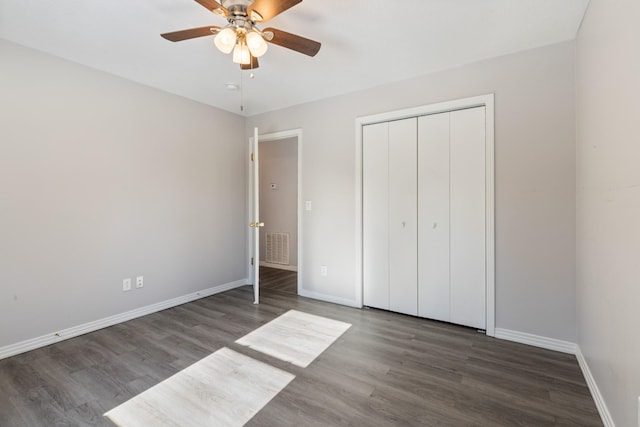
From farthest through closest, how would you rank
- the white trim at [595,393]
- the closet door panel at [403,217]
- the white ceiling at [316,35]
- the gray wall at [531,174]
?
the closet door panel at [403,217] → the gray wall at [531,174] → the white ceiling at [316,35] → the white trim at [595,393]

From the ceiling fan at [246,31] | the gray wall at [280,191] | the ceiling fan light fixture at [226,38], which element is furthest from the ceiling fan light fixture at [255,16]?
the gray wall at [280,191]

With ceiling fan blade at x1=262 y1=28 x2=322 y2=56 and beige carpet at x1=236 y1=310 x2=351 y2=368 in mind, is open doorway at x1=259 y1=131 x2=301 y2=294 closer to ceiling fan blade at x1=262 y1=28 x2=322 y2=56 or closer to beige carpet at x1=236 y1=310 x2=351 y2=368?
beige carpet at x1=236 y1=310 x2=351 y2=368

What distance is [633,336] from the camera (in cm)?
119

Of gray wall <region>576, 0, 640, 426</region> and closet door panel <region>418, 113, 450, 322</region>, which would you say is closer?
gray wall <region>576, 0, 640, 426</region>

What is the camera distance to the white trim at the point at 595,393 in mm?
1496

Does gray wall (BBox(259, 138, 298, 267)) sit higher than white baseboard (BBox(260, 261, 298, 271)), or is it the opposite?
gray wall (BBox(259, 138, 298, 267))

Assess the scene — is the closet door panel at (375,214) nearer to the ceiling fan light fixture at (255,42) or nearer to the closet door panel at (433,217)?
the closet door panel at (433,217)

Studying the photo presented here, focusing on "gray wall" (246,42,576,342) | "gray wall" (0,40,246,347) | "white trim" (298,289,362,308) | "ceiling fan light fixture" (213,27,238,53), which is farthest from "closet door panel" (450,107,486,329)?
"gray wall" (0,40,246,347)

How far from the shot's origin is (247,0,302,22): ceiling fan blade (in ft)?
5.04

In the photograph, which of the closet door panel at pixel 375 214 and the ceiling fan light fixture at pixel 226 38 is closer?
the ceiling fan light fixture at pixel 226 38

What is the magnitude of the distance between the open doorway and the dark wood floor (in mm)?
2554

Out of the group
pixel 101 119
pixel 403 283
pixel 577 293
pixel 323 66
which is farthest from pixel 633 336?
pixel 101 119

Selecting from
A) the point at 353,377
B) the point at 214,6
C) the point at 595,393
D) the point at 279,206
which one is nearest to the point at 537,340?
the point at 595,393

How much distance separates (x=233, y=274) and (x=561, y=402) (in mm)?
3613
